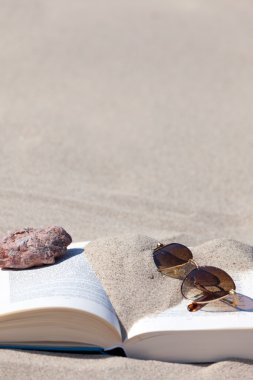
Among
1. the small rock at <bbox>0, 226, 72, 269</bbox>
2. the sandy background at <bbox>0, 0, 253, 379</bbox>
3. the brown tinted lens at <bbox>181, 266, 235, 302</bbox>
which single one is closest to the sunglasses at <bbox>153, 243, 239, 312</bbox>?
the brown tinted lens at <bbox>181, 266, 235, 302</bbox>

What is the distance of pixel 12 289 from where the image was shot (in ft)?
8.74

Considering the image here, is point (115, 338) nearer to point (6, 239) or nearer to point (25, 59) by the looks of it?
point (6, 239)

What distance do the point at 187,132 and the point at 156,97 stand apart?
2.31 feet

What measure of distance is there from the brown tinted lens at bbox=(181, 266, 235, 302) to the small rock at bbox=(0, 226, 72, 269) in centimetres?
48

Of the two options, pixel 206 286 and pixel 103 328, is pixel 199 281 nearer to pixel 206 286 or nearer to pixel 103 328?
pixel 206 286

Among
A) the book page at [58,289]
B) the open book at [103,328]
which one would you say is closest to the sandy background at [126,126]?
the open book at [103,328]

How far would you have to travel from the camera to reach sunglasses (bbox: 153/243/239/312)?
263 centimetres

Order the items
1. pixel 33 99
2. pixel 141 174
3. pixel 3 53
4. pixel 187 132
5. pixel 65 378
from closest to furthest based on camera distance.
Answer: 1. pixel 65 378
2. pixel 141 174
3. pixel 187 132
4. pixel 33 99
5. pixel 3 53

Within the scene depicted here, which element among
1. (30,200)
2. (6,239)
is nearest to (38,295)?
(6,239)

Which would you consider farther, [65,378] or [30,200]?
[30,200]

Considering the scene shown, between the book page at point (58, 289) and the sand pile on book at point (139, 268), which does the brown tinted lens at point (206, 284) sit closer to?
the sand pile on book at point (139, 268)

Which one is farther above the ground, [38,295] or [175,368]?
[38,295]

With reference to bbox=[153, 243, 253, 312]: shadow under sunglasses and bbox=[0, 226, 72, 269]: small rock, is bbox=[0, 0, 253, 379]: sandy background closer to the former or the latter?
bbox=[153, 243, 253, 312]: shadow under sunglasses

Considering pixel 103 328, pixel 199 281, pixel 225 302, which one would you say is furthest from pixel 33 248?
pixel 225 302
